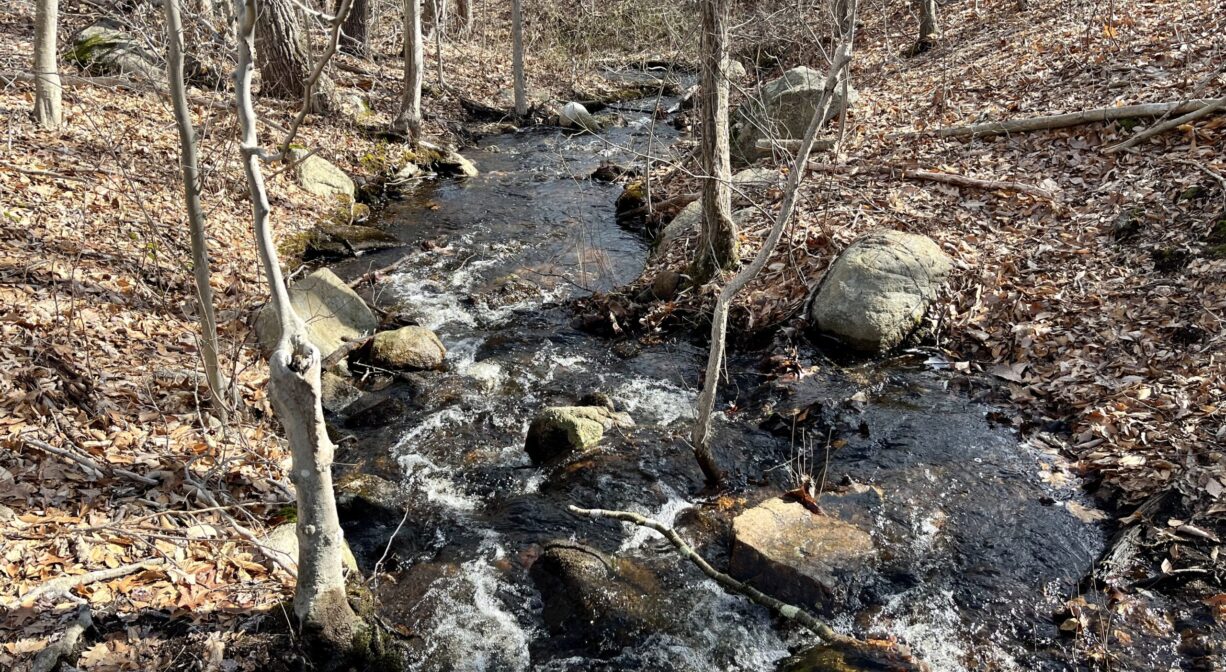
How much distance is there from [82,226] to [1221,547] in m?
10.1

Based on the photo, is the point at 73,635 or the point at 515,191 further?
the point at 515,191

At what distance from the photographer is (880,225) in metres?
8.89

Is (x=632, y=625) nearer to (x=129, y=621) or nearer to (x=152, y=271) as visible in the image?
(x=129, y=621)

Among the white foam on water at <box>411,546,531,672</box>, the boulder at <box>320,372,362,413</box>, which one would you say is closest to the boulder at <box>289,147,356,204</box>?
the boulder at <box>320,372,362,413</box>

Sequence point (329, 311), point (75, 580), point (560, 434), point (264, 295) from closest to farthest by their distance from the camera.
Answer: point (75, 580) → point (560, 434) → point (329, 311) → point (264, 295)

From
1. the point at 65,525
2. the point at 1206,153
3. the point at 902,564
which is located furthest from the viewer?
the point at 1206,153

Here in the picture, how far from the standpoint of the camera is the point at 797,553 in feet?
16.6

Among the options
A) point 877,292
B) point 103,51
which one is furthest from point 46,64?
point 877,292

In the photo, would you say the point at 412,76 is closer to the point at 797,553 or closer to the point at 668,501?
the point at 668,501

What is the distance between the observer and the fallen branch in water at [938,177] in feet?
29.5

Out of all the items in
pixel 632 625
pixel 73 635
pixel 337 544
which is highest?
pixel 337 544

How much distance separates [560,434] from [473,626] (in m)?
2.06

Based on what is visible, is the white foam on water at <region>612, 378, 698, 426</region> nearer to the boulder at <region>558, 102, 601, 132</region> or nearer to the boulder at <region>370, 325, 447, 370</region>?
the boulder at <region>370, 325, 447, 370</region>

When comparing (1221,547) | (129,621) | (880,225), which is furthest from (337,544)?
(880,225)
